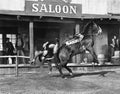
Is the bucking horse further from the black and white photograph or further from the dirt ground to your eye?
the dirt ground

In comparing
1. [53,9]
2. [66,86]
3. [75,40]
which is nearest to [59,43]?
[53,9]

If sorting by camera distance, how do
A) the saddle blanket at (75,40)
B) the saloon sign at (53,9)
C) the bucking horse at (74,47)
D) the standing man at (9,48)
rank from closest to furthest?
the bucking horse at (74,47)
the saddle blanket at (75,40)
the saloon sign at (53,9)
the standing man at (9,48)

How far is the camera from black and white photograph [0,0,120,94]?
15312 millimetres

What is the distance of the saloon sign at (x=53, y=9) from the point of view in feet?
62.7

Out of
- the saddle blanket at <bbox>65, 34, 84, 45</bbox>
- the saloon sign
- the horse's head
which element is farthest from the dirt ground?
the saloon sign

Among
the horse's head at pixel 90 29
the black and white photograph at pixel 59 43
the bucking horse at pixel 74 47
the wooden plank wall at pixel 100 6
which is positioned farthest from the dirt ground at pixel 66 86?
the wooden plank wall at pixel 100 6

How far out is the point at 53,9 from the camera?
19.6 m

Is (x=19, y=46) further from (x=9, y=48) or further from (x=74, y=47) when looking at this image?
(x=74, y=47)

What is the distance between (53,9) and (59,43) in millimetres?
2292

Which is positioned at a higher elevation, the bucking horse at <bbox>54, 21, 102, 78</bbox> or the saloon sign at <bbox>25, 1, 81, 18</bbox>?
the saloon sign at <bbox>25, 1, 81, 18</bbox>

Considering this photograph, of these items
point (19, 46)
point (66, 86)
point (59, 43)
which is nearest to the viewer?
point (66, 86)

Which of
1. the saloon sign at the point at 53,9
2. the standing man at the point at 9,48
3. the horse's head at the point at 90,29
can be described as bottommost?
the standing man at the point at 9,48

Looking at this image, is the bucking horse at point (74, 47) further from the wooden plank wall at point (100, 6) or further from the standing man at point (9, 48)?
the standing man at point (9, 48)

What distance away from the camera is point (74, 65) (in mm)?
18781
